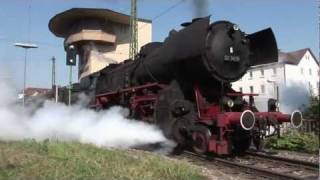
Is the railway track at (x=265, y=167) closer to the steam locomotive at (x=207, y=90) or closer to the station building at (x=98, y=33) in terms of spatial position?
the steam locomotive at (x=207, y=90)

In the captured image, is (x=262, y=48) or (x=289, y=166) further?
(x=262, y=48)

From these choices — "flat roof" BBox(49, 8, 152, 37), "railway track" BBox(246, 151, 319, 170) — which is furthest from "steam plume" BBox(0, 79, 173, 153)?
"flat roof" BBox(49, 8, 152, 37)

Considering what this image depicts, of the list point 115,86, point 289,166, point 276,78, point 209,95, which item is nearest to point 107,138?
point 115,86

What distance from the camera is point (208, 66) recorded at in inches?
565

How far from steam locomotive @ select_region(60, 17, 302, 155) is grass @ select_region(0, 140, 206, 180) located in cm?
288

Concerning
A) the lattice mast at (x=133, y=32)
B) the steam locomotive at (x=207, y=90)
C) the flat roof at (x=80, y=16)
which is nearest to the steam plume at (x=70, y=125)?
the steam locomotive at (x=207, y=90)

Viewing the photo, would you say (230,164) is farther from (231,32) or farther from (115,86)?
(115,86)

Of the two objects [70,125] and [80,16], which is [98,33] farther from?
[70,125]

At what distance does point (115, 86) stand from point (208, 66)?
236 inches

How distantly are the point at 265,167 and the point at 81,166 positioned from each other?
533 cm

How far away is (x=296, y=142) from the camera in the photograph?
17.9 meters

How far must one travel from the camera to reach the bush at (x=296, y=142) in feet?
57.5

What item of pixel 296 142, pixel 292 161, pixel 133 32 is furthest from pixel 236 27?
pixel 133 32

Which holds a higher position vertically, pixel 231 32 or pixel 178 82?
pixel 231 32
